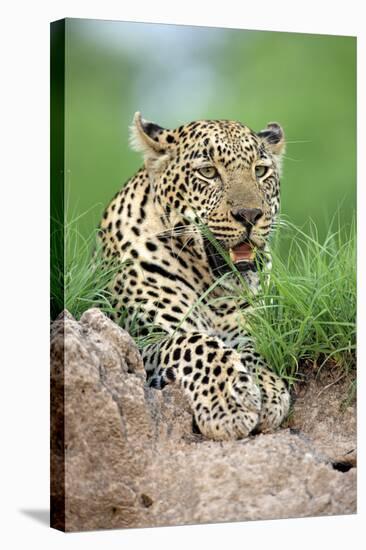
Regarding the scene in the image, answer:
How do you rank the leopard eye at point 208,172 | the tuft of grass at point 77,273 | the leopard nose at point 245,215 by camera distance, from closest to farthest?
1. the tuft of grass at point 77,273
2. the leopard nose at point 245,215
3. the leopard eye at point 208,172

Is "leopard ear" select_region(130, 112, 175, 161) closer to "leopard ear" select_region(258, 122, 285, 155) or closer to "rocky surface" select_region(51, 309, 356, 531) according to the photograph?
"leopard ear" select_region(258, 122, 285, 155)

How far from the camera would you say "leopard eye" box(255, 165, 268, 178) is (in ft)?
29.0

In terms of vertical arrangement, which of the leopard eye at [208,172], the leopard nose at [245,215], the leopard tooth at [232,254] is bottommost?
the leopard tooth at [232,254]

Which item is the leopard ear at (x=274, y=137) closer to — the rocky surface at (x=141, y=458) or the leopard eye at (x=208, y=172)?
the leopard eye at (x=208, y=172)

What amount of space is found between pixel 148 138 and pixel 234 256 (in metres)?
0.92

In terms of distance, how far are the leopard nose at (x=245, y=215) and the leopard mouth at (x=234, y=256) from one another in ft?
0.41

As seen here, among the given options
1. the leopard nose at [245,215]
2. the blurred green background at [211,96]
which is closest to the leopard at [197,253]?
the leopard nose at [245,215]

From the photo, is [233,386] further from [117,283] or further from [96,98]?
[96,98]

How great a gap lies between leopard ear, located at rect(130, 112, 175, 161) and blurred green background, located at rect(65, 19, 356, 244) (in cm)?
5

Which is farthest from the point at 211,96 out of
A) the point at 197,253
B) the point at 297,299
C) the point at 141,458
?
the point at 141,458

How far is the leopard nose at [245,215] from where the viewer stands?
862 centimetres

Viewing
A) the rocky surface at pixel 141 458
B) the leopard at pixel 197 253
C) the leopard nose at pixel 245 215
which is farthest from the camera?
the leopard nose at pixel 245 215

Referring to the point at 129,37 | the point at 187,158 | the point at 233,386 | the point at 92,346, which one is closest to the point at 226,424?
the point at 233,386

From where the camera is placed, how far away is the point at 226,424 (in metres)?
8.41
